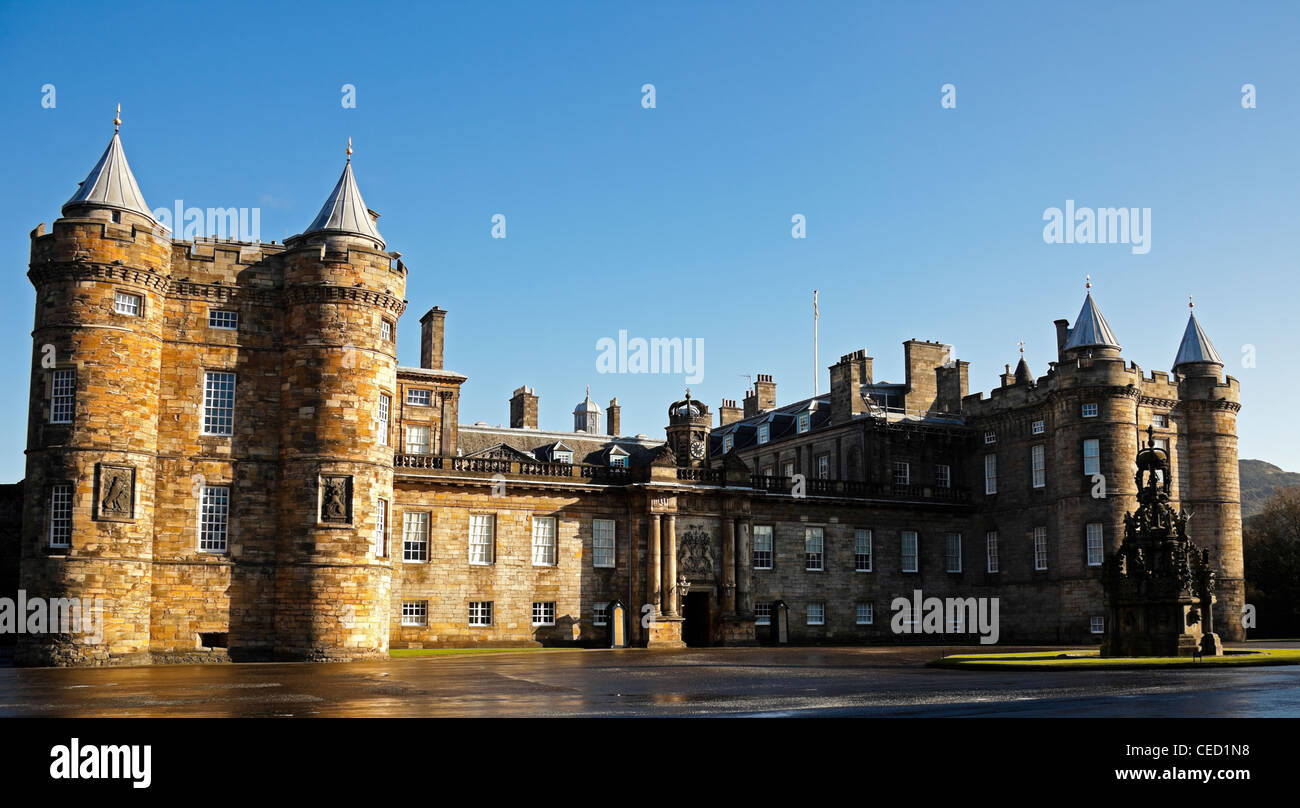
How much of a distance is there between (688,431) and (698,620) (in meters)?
8.01

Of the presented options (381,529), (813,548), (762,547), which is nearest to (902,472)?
(813,548)

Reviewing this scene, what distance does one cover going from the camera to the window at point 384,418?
1406 inches

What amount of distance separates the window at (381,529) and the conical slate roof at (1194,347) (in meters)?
37.3

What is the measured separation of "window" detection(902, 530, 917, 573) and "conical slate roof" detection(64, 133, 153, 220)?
34622 mm

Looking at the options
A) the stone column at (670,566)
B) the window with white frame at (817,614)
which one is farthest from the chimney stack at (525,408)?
the window with white frame at (817,614)

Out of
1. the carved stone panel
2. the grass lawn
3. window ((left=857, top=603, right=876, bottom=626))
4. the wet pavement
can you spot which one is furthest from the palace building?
the grass lawn

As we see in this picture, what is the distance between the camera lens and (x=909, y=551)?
52.0m

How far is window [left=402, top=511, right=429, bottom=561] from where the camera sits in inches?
1628

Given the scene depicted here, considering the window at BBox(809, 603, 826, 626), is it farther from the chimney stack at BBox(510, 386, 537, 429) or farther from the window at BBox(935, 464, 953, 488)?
the chimney stack at BBox(510, 386, 537, 429)

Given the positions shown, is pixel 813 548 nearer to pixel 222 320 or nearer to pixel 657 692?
pixel 222 320

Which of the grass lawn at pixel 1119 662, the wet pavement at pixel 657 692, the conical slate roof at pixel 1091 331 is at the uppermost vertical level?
the conical slate roof at pixel 1091 331

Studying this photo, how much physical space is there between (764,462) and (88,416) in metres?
36.1

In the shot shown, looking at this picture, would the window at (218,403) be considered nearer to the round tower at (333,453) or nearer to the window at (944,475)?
the round tower at (333,453)
